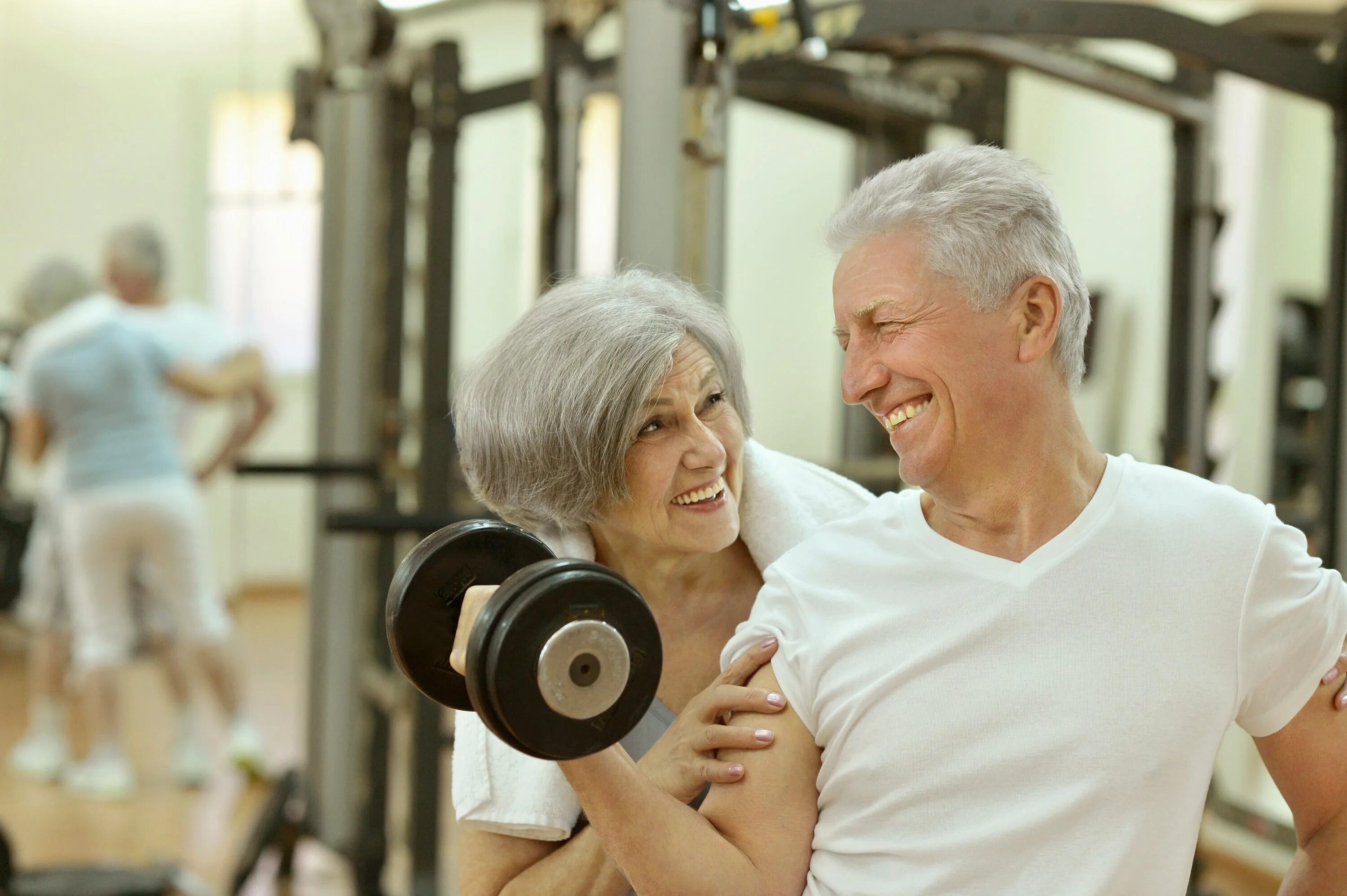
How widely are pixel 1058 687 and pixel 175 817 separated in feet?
11.7

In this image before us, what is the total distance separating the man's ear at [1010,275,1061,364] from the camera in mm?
1259

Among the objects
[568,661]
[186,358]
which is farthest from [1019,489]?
[186,358]

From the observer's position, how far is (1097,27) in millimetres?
2584

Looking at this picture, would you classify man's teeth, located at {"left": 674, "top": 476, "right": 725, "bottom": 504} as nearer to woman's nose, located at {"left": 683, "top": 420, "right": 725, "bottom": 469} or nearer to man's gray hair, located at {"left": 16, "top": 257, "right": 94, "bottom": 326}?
woman's nose, located at {"left": 683, "top": 420, "right": 725, "bottom": 469}

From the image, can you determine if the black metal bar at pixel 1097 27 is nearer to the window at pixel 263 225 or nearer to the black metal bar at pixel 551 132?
the black metal bar at pixel 551 132

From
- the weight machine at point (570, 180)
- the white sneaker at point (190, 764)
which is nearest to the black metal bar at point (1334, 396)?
the weight machine at point (570, 180)

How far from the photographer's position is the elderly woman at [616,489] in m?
1.35

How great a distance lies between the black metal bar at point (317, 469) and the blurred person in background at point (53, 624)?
1.34 m

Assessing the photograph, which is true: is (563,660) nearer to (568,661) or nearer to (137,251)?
(568,661)

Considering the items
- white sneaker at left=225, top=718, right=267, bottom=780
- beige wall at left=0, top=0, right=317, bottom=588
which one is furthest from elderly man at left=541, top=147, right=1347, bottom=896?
beige wall at left=0, top=0, right=317, bottom=588

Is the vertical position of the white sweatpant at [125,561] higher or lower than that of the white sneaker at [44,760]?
higher

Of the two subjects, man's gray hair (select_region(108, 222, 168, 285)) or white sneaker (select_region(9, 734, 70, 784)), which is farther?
white sneaker (select_region(9, 734, 70, 784))

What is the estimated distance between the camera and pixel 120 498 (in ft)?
13.8

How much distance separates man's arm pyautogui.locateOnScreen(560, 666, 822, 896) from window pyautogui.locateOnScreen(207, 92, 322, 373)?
5037 mm
